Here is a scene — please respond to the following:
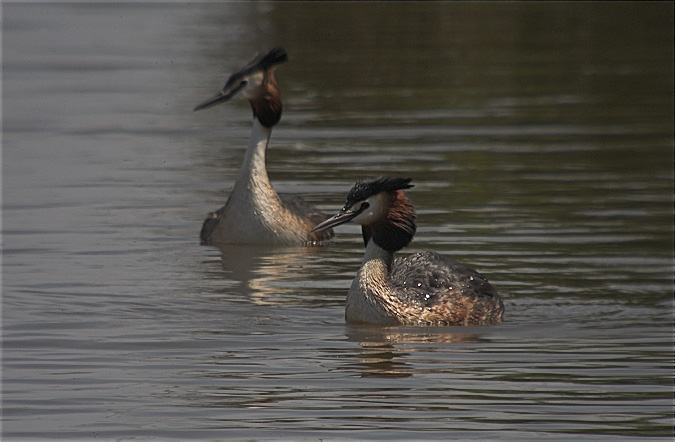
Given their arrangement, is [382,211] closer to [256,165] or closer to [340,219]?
[340,219]

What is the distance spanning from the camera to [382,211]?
12547mm

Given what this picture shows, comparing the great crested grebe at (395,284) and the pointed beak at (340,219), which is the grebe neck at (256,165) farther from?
the pointed beak at (340,219)

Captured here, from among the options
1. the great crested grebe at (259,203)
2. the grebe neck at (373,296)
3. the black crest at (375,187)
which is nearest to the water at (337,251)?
the grebe neck at (373,296)

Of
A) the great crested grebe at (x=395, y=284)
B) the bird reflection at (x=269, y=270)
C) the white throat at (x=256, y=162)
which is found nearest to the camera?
the great crested grebe at (x=395, y=284)

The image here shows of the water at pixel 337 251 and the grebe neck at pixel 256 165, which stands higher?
the grebe neck at pixel 256 165

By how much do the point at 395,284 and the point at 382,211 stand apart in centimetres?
69

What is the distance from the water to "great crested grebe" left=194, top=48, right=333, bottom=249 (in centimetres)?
28

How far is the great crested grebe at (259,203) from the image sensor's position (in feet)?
55.3

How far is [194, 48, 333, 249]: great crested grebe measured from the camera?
1684 cm

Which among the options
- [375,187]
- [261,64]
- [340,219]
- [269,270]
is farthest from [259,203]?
[375,187]

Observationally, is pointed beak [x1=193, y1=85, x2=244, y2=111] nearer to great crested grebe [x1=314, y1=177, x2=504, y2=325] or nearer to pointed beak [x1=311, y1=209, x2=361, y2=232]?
great crested grebe [x1=314, y1=177, x2=504, y2=325]

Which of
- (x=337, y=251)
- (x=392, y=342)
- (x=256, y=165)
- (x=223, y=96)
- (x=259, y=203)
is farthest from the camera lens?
(x=223, y=96)

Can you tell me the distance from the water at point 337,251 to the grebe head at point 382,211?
0.85 meters

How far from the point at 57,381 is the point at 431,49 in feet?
92.5
